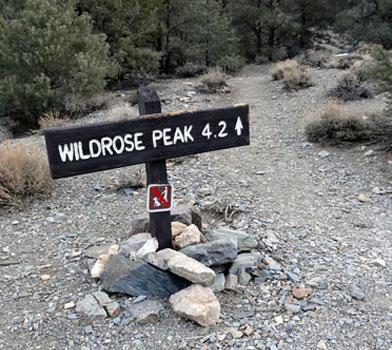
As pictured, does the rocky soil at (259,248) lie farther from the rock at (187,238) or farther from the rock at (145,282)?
the rock at (187,238)

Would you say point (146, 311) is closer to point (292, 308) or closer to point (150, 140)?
point (292, 308)

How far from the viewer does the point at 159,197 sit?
10.6ft

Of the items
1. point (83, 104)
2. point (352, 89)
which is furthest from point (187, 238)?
point (83, 104)

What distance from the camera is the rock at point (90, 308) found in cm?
302

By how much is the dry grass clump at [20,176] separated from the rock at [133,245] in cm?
208

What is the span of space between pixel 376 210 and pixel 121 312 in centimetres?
324

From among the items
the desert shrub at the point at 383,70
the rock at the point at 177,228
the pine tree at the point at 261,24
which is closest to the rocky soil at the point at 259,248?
Answer: the rock at the point at 177,228

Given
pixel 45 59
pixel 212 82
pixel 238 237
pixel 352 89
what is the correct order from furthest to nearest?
pixel 212 82, pixel 45 59, pixel 352 89, pixel 238 237

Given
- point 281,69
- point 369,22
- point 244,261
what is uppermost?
point 369,22

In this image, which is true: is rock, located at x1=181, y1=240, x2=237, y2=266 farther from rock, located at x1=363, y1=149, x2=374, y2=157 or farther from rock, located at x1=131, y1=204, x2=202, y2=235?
rock, located at x1=363, y1=149, x2=374, y2=157

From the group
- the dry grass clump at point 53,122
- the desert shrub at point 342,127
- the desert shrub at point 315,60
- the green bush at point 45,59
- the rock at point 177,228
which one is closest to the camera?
the rock at point 177,228

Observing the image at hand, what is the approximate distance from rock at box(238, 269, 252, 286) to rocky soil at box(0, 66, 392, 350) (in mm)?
52

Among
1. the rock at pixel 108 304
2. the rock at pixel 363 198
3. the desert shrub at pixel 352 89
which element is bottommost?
the rock at pixel 363 198

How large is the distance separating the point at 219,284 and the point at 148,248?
604mm
